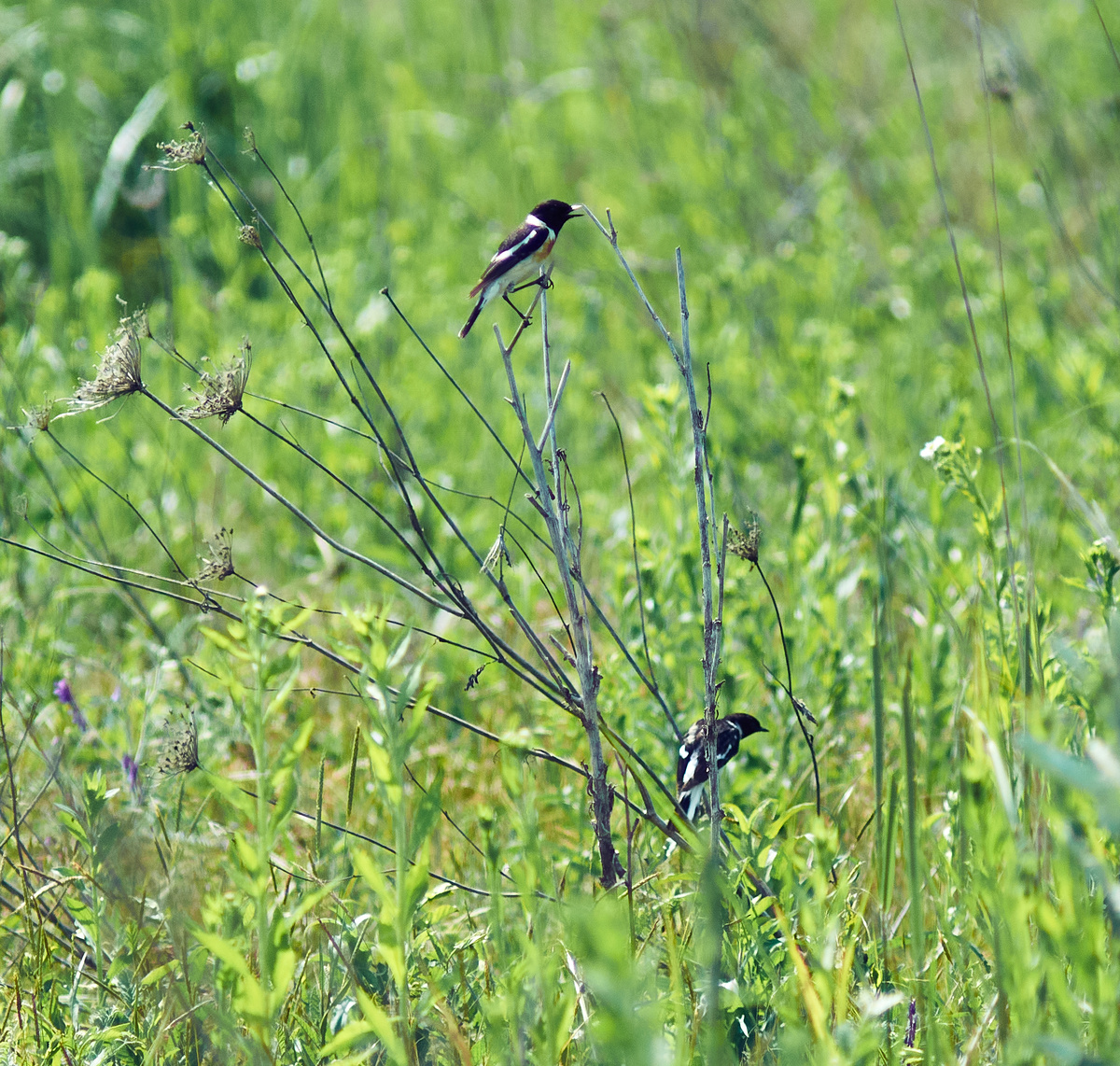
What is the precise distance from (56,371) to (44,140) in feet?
8.48

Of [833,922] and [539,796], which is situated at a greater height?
[539,796]

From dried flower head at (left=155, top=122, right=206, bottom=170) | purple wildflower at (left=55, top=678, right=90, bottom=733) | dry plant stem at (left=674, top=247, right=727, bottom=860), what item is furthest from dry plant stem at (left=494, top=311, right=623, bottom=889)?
purple wildflower at (left=55, top=678, right=90, bottom=733)

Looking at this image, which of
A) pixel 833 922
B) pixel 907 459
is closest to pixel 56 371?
pixel 907 459

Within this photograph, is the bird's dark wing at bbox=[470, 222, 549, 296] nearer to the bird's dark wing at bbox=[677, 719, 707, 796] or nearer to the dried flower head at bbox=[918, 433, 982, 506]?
the dried flower head at bbox=[918, 433, 982, 506]

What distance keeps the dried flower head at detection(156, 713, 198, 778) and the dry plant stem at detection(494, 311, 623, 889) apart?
623 mm

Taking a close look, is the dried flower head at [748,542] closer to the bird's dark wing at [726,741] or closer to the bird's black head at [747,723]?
the bird's dark wing at [726,741]

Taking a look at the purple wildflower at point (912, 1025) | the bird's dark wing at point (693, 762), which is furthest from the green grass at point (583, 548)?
the bird's dark wing at point (693, 762)

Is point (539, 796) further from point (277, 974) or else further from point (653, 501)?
point (653, 501)

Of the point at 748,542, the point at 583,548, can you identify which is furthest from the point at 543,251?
the point at 583,548

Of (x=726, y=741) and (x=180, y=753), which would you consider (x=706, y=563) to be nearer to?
(x=726, y=741)

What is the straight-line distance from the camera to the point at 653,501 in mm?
4230

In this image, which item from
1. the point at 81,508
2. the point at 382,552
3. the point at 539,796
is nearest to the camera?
the point at 539,796

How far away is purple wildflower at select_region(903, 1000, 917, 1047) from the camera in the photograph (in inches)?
70.8

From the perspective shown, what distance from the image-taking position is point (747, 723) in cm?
260
